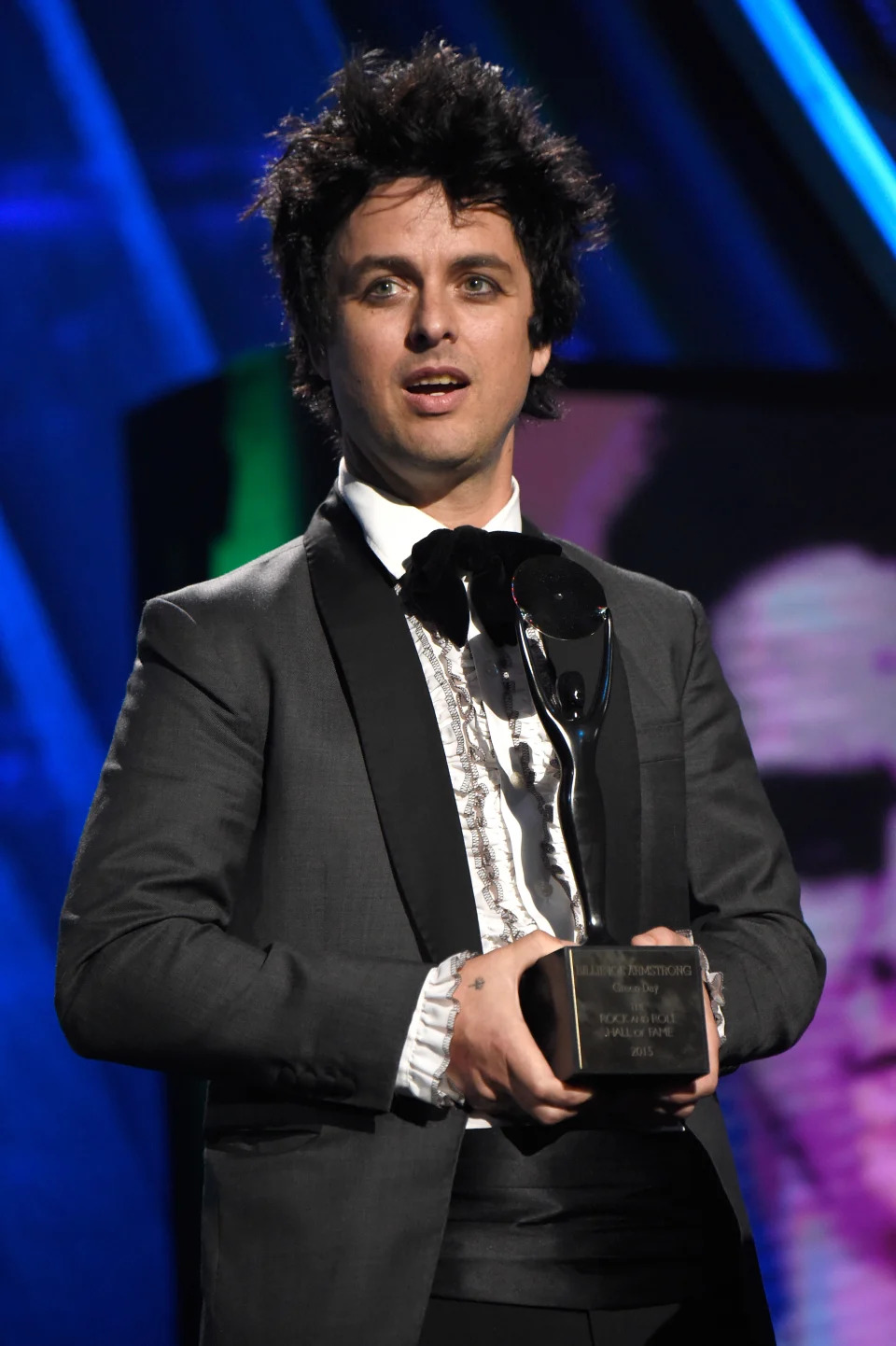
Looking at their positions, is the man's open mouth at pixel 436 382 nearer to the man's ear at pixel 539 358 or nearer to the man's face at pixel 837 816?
the man's ear at pixel 539 358

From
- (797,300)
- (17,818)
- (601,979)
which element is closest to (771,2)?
(797,300)

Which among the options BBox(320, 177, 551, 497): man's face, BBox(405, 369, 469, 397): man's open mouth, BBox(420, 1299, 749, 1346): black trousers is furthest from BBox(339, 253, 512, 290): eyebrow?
BBox(420, 1299, 749, 1346): black trousers

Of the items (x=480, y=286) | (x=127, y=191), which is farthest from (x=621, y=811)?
(x=127, y=191)

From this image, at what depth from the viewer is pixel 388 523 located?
1.54 m

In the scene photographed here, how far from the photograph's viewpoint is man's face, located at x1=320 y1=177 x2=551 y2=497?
5.01ft

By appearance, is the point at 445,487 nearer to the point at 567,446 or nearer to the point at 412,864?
the point at 412,864

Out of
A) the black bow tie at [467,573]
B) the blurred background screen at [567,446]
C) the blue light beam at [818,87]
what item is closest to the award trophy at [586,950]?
the black bow tie at [467,573]

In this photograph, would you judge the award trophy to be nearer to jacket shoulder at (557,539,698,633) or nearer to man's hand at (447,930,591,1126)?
man's hand at (447,930,591,1126)

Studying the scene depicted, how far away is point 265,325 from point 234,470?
9.9 inches

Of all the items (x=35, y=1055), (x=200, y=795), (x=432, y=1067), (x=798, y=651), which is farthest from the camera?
(x=798, y=651)

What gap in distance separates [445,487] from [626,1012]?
0.73 m

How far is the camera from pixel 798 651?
254 centimetres

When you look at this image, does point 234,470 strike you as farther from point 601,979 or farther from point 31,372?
point 601,979

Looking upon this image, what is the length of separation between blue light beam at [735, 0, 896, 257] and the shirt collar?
1.38 m
